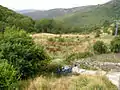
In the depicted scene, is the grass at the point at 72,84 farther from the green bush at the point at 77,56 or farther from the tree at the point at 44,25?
the tree at the point at 44,25

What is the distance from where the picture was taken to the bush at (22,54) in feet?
33.1

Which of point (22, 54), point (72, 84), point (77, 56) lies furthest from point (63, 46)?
point (72, 84)

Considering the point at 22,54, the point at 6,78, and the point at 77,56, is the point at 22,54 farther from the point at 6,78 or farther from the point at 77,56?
the point at 77,56

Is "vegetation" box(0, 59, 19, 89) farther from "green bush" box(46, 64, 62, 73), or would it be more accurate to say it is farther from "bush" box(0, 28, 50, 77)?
"green bush" box(46, 64, 62, 73)

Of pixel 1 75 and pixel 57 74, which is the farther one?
pixel 57 74

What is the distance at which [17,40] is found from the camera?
1113 centimetres

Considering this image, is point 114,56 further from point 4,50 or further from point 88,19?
point 88,19

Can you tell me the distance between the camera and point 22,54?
34.2 feet

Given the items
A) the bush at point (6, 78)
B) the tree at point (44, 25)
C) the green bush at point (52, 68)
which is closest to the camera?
the bush at point (6, 78)

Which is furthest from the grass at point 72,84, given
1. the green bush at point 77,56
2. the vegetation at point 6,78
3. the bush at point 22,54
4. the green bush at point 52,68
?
the green bush at point 77,56

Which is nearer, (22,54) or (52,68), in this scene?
(22,54)

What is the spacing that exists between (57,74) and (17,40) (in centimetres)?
206

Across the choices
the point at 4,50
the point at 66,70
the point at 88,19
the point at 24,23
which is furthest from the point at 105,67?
the point at 88,19

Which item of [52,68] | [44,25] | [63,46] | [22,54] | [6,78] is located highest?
[22,54]
